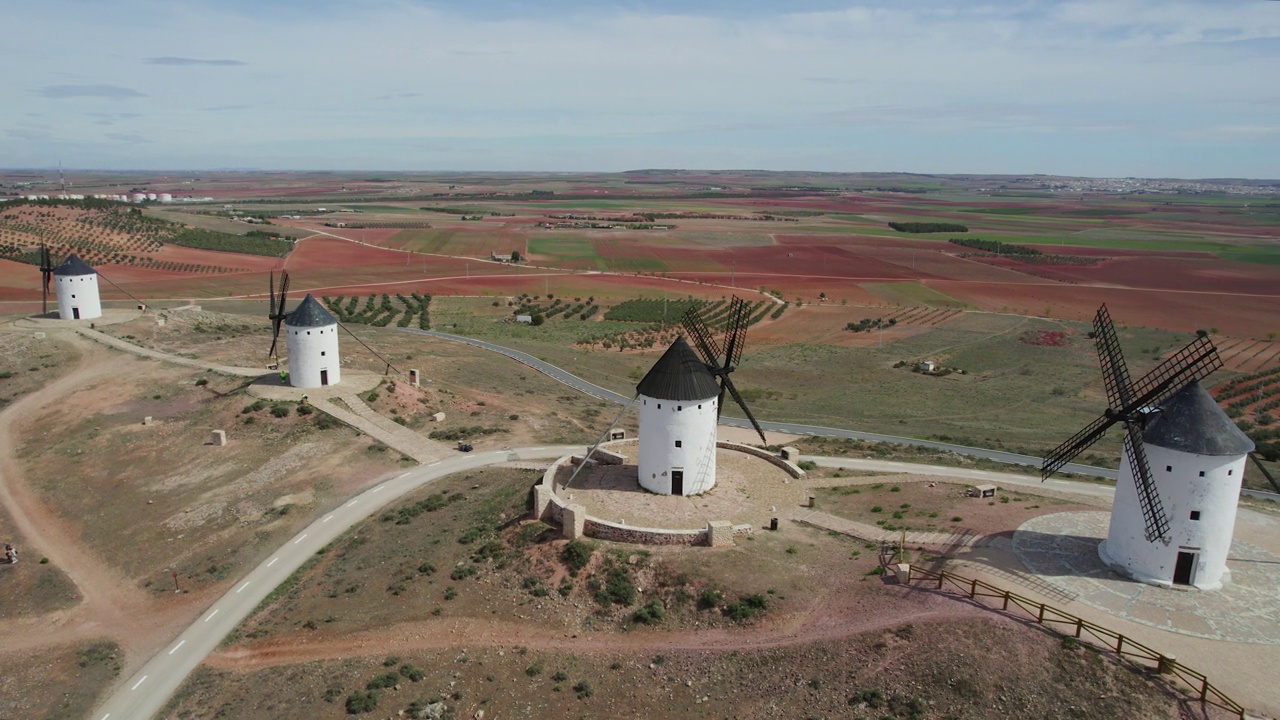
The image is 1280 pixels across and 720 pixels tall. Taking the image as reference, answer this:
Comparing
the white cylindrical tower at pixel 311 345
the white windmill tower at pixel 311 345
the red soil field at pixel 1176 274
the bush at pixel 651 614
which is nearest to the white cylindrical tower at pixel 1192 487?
the bush at pixel 651 614

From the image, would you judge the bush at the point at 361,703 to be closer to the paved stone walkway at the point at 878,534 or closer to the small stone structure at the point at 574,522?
the small stone structure at the point at 574,522

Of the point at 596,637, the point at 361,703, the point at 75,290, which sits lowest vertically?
the point at 361,703

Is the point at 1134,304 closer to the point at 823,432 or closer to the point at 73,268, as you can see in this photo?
the point at 823,432

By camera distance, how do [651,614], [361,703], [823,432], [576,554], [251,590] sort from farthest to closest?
[823,432] → [251,590] → [576,554] → [651,614] → [361,703]

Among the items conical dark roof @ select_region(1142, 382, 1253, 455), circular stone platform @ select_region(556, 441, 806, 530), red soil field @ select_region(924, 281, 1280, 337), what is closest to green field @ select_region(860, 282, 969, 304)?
red soil field @ select_region(924, 281, 1280, 337)

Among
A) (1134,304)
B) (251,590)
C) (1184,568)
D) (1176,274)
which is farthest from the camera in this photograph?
(1176,274)

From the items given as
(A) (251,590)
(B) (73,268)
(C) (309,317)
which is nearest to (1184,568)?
(A) (251,590)

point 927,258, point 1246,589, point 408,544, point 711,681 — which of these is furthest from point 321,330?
point 927,258

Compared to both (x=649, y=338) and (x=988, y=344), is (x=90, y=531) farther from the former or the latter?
(x=988, y=344)
